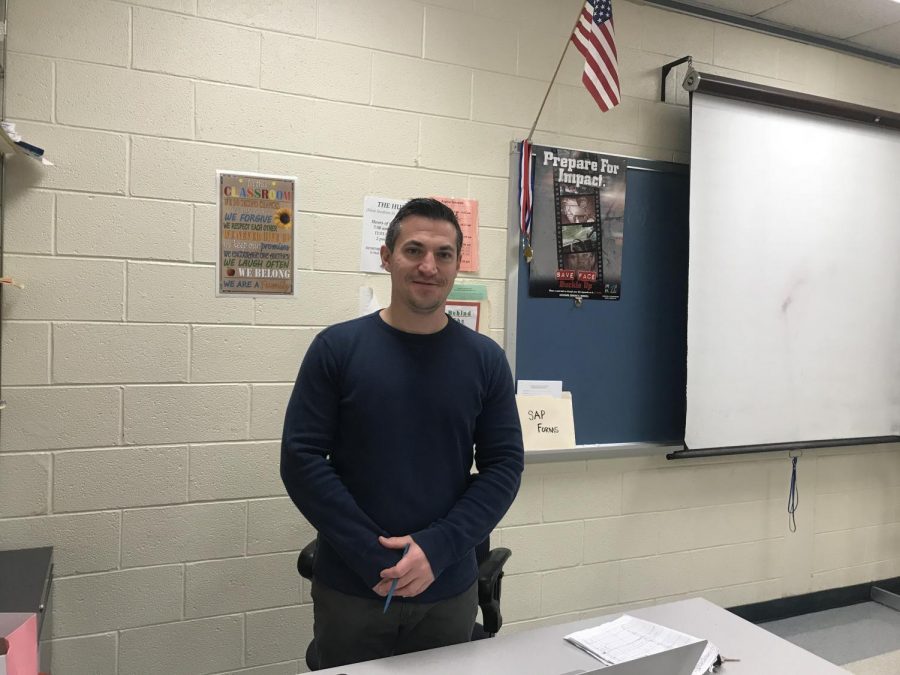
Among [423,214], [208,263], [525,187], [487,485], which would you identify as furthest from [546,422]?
[208,263]

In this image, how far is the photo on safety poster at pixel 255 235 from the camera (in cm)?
217

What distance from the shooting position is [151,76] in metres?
2.06

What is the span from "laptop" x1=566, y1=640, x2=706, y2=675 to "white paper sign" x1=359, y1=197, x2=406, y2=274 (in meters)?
1.74

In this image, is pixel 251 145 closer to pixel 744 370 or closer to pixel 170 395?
pixel 170 395

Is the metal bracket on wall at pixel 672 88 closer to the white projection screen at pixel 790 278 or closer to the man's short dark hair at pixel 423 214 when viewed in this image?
the white projection screen at pixel 790 278

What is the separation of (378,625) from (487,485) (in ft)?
1.37

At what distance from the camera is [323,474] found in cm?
148

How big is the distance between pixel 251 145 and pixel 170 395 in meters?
0.87

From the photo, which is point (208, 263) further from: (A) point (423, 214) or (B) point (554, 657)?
(B) point (554, 657)

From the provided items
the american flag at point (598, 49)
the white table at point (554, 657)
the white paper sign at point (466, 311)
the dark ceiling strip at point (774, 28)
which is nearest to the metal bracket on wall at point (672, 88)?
the dark ceiling strip at point (774, 28)

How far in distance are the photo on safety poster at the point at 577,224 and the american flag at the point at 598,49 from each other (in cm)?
28

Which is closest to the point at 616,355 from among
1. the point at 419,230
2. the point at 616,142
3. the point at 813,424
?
the point at 616,142

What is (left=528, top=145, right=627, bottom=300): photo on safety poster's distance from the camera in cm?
260

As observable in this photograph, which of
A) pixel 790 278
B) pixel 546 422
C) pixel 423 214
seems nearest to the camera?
pixel 423 214
